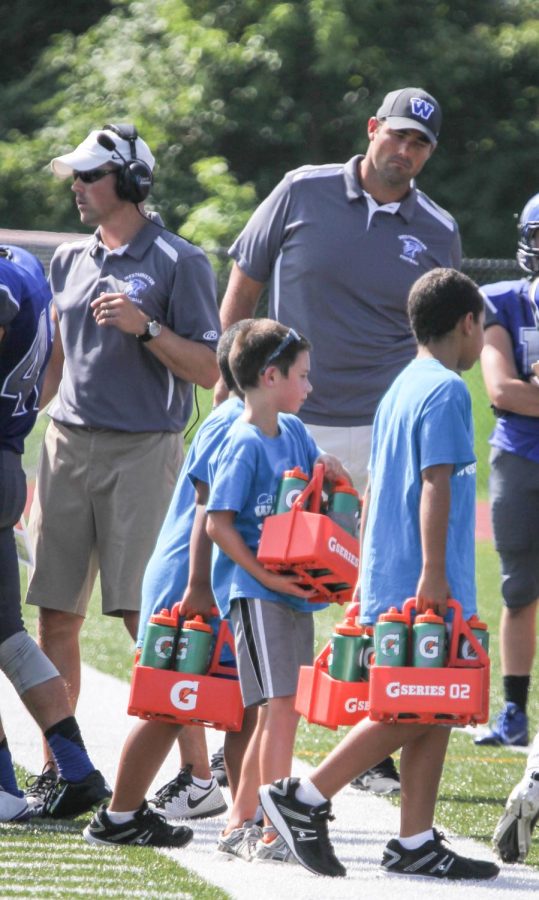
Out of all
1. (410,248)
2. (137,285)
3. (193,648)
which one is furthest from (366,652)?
(410,248)

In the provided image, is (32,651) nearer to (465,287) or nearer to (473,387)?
(465,287)

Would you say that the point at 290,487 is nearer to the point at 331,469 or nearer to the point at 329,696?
the point at 331,469

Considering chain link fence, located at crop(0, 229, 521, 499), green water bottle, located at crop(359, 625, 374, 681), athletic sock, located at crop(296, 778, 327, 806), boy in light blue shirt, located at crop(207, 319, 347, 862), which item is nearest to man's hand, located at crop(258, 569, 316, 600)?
boy in light blue shirt, located at crop(207, 319, 347, 862)

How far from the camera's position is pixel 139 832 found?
5.12m

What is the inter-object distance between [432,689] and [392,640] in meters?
0.17

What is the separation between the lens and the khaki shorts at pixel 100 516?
6117 mm

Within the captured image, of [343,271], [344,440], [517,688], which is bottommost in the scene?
[517,688]

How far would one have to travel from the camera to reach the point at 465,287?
16.5 feet

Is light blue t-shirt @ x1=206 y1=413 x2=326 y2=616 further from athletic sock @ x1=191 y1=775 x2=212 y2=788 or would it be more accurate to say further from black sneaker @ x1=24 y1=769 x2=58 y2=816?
black sneaker @ x1=24 y1=769 x2=58 y2=816

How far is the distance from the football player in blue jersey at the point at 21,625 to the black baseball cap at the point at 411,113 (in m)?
1.49

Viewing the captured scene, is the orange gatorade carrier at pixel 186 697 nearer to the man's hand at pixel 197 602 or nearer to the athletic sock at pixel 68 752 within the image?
the man's hand at pixel 197 602

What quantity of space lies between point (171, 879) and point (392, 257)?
2617 millimetres

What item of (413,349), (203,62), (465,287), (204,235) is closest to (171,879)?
(465,287)

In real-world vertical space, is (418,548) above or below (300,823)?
above
